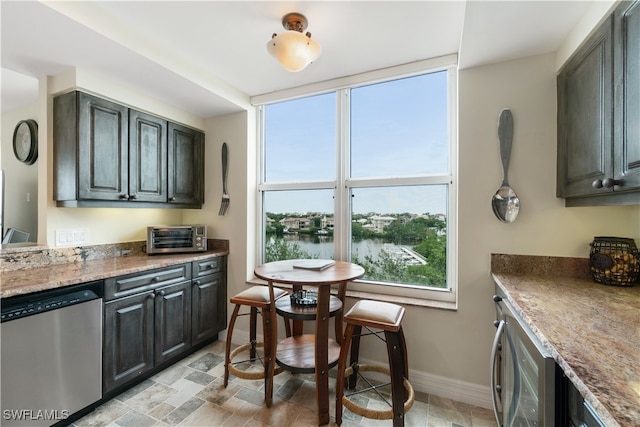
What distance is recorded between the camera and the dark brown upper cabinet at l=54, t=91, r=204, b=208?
2.07 m

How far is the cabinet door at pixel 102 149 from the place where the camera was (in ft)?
6.82

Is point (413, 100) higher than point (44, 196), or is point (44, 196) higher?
point (413, 100)

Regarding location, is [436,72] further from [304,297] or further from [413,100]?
[304,297]

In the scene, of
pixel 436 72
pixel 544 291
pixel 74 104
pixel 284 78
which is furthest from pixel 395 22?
pixel 74 104

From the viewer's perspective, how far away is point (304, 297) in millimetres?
2082

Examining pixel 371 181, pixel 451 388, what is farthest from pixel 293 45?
pixel 451 388

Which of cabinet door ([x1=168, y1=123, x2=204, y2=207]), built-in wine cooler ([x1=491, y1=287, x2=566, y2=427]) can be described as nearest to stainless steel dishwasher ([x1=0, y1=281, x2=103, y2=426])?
cabinet door ([x1=168, y1=123, x2=204, y2=207])

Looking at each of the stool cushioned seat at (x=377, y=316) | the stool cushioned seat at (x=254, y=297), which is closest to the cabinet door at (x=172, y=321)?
the stool cushioned seat at (x=254, y=297)

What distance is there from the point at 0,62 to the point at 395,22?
2.71 metres

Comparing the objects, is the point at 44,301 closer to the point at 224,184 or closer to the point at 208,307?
the point at 208,307

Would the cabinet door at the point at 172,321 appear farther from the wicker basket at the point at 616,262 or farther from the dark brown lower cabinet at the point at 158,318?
the wicker basket at the point at 616,262

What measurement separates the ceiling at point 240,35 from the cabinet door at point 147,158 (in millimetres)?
300

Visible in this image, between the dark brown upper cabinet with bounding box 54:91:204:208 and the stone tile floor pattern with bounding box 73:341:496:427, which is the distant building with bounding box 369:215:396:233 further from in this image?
the dark brown upper cabinet with bounding box 54:91:204:208

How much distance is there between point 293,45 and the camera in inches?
62.2
